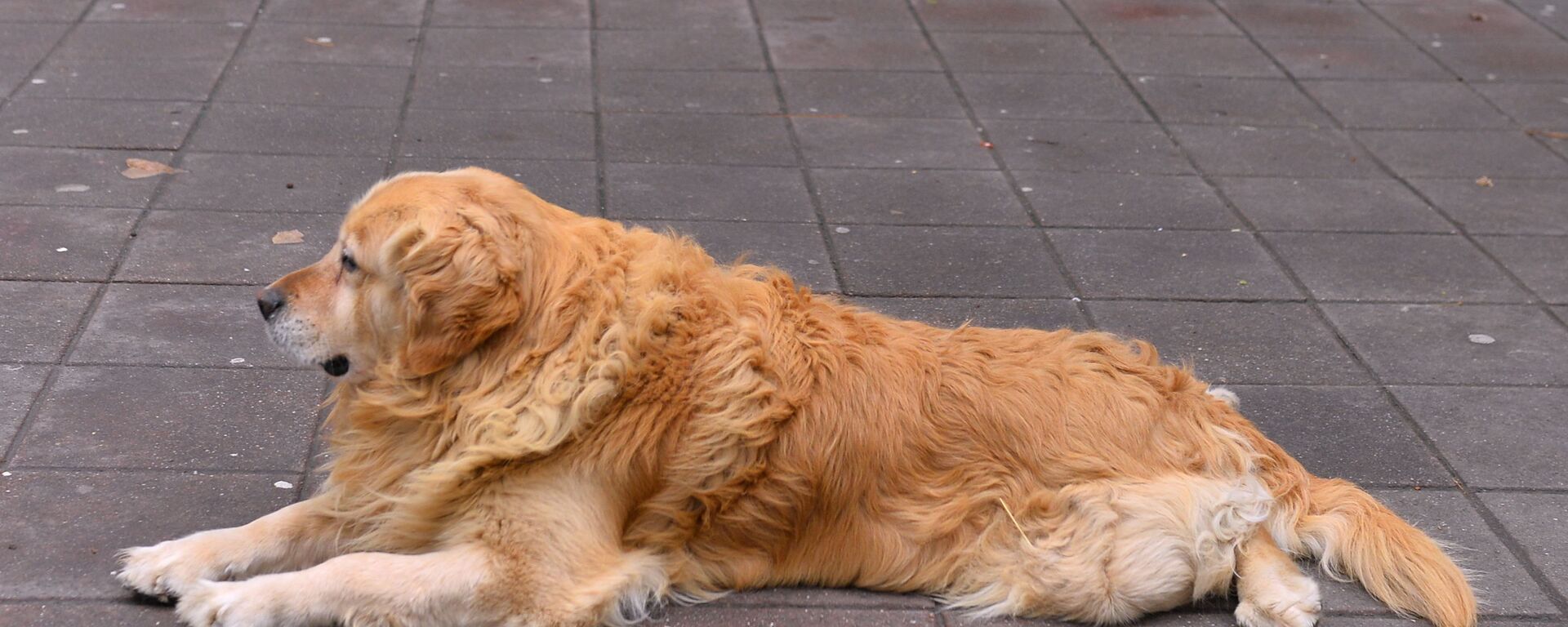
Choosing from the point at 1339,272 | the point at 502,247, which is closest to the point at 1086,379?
the point at 502,247

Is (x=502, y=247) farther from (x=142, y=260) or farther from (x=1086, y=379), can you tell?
(x=142, y=260)

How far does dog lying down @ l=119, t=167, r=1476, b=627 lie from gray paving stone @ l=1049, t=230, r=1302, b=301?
2136mm

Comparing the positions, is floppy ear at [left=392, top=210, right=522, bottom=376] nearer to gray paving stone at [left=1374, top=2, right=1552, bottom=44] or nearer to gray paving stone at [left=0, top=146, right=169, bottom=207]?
gray paving stone at [left=0, top=146, right=169, bottom=207]

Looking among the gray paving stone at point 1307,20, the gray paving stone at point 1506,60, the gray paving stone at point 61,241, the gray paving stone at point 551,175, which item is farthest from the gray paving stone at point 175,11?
the gray paving stone at point 1506,60

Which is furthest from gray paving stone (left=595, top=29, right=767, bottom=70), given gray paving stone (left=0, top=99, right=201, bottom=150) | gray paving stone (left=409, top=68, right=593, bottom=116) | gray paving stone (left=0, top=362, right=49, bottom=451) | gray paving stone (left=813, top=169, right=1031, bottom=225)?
gray paving stone (left=0, top=362, right=49, bottom=451)

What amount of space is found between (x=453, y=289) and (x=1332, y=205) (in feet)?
17.4

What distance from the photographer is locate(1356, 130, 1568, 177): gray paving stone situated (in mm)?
8039

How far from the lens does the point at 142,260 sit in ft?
19.2

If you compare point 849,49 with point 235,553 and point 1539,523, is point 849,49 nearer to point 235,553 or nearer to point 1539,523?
point 1539,523

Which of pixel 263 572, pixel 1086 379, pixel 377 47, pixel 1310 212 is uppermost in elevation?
pixel 1086 379

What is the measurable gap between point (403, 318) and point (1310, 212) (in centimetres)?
516

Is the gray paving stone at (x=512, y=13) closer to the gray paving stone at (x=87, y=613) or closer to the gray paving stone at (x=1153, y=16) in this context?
the gray paving stone at (x=1153, y=16)

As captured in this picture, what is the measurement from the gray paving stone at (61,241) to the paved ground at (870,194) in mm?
23

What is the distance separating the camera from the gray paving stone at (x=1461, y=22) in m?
10.8
